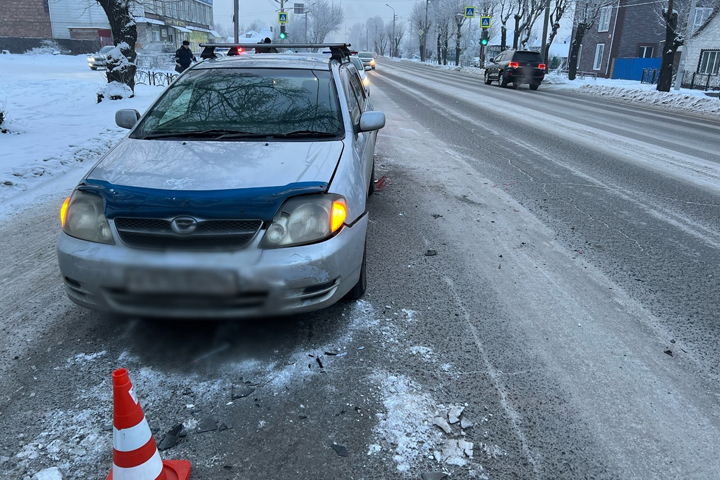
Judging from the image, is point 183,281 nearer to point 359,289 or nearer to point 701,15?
point 359,289

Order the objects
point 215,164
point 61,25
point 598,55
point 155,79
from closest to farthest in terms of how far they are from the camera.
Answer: point 215,164 → point 155,79 → point 598,55 → point 61,25

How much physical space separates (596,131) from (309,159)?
10548 mm

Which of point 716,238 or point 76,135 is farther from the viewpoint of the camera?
point 76,135

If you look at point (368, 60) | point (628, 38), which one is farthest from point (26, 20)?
point (628, 38)

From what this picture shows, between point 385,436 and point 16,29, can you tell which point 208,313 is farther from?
point 16,29

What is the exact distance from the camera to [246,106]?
4.06 m

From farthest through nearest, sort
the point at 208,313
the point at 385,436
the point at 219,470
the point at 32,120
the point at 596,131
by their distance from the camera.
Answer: the point at 596,131, the point at 32,120, the point at 208,313, the point at 385,436, the point at 219,470

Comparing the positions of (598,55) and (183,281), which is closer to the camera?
(183,281)

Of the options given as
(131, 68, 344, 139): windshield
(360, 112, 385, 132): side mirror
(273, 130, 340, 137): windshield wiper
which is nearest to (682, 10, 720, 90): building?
(360, 112, 385, 132): side mirror

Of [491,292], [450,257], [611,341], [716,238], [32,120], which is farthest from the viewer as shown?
[32,120]

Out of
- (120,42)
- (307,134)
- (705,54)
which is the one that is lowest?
(307,134)

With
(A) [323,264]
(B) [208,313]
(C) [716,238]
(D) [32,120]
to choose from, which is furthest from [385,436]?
(D) [32,120]

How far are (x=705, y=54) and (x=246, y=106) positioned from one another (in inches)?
1520

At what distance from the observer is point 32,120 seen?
10.8 metres
